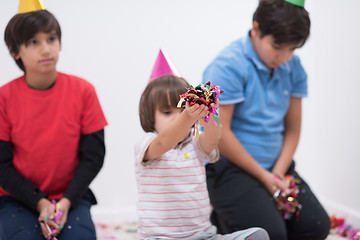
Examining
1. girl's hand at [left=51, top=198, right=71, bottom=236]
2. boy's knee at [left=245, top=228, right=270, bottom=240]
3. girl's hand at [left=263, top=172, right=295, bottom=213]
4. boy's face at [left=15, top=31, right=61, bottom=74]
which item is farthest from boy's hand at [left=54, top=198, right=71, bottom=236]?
girl's hand at [left=263, top=172, right=295, bottom=213]

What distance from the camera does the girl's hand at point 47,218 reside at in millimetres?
1233

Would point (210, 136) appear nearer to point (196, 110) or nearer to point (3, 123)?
point (196, 110)

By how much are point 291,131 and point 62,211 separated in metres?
0.92

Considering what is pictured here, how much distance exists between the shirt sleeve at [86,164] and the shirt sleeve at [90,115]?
0.06 ft

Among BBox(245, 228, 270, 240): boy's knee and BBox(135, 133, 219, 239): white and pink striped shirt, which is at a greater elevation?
BBox(135, 133, 219, 239): white and pink striped shirt

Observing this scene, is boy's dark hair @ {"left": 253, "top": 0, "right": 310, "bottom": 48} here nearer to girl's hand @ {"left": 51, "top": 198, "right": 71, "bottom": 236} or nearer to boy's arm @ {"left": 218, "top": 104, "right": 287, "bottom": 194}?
boy's arm @ {"left": 218, "top": 104, "right": 287, "bottom": 194}

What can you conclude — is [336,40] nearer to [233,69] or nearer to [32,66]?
[233,69]

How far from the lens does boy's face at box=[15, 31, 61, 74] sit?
1.30m

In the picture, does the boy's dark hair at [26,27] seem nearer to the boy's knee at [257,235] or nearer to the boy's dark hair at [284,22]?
the boy's dark hair at [284,22]

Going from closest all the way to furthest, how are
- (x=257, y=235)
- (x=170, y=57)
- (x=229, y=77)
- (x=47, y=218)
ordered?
(x=257, y=235), (x=47, y=218), (x=229, y=77), (x=170, y=57)

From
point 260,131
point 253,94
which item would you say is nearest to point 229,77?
point 253,94

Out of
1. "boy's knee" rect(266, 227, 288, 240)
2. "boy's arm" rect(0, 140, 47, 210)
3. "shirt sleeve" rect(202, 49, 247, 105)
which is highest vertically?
"shirt sleeve" rect(202, 49, 247, 105)

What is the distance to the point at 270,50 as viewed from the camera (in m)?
1.47

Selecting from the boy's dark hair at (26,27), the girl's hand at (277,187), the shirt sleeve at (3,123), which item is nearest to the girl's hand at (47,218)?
the shirt sleeve at (3,123)
